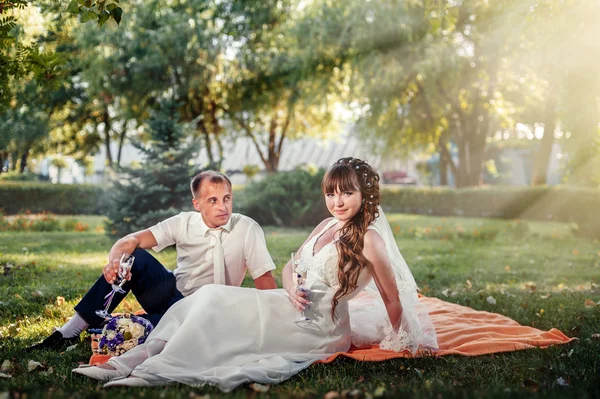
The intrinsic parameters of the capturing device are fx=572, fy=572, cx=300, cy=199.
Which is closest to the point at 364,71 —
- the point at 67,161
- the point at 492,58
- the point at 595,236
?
the point at 492,58

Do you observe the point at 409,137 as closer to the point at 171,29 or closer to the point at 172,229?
the point at 171,29

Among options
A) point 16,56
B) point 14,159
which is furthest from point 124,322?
point 14,159

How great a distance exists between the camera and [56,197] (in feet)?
55.1

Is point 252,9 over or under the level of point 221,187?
over

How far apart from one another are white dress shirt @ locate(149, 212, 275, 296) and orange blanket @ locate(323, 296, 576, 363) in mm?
1023

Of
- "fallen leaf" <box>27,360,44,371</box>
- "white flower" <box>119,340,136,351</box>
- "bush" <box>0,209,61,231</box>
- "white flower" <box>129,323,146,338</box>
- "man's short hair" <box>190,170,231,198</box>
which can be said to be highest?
"man's short hair" <box>190,170,231,198</box>

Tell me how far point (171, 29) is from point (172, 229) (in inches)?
729

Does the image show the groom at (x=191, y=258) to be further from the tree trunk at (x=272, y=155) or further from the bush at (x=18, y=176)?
the tree trunk at (x=272, y=155)

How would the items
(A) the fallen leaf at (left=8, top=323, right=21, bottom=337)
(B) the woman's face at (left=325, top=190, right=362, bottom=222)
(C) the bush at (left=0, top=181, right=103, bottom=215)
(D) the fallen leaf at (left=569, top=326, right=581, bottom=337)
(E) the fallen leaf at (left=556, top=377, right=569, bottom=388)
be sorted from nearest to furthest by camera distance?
1. (E) the fallen leaf at (left=556, top=377, right=569, bottom=388)
2. (B) the woman's face at (left=325, top=190, right=362, bottom=222)
3. (A) the fallen leaf at (left=8, top=323, right=21, bottom=337)
4. (D) the fallen leaf at (left=569, top=326, right=581, bottom=337)
5. (C) the bush at (left=0, top=181, right=103, bottom=215)

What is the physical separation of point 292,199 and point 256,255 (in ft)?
32.2

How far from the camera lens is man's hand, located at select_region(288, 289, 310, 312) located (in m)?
3.84

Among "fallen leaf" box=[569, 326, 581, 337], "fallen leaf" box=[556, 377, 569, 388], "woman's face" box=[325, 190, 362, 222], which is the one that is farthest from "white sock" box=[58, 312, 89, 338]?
"fallen leaf" box=[569, 326, 581, 337]

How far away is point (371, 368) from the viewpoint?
12.8 ft

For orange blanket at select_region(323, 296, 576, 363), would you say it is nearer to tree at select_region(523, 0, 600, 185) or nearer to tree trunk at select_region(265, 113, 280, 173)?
tree at select_region(523, 0, 600, 185)
